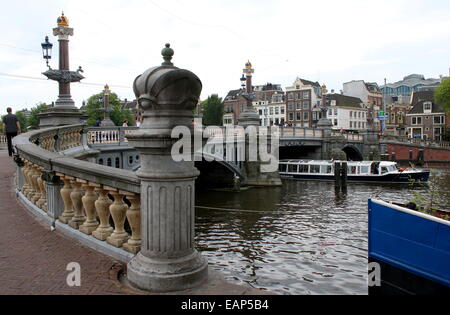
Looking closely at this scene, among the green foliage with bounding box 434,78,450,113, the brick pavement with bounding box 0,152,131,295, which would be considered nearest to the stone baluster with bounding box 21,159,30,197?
the brick pavement with bounding box 0,152,131,295

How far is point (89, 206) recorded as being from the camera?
16.3ft

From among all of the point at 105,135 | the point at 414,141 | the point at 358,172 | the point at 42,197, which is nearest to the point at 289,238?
the point at 105,135

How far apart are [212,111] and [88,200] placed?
208 feet

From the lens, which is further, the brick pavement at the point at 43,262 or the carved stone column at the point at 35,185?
the carved stone column at the point at 35,185

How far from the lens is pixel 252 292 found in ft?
11.9

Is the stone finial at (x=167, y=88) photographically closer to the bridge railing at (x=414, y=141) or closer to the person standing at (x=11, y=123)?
the person standing at (x=11, y=123)

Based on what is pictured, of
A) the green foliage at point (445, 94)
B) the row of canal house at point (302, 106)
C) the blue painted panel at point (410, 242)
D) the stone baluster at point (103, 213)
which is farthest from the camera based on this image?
the row of canal house at point (302, 106)

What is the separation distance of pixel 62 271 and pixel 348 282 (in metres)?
8.49

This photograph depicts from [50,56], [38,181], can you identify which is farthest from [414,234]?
[50,56]

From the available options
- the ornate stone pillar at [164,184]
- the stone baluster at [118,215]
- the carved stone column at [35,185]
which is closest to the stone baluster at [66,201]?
the stone baluster at [118,215]

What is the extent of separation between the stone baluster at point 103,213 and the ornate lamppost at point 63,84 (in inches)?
440

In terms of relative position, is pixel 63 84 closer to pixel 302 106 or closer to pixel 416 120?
pixel 302 106

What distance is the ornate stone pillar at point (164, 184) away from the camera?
3691mm
